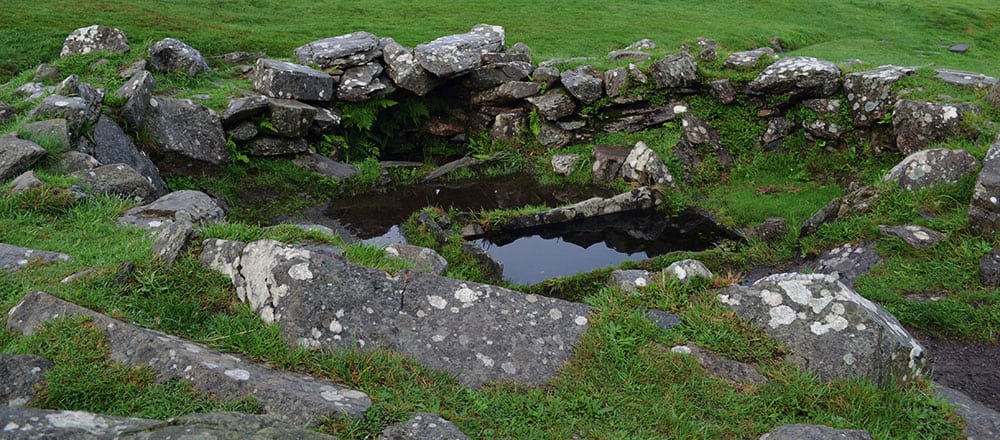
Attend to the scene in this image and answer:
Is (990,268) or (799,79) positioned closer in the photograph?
(990,268)

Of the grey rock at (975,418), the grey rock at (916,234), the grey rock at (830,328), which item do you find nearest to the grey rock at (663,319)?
the grey rock at (830,328)

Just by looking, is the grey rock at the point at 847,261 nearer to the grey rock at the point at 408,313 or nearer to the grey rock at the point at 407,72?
the grey rock at the point at 408,313

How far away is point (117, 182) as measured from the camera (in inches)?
535

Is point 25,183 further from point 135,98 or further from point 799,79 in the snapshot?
point 799,79

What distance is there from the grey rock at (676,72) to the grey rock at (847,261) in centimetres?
890

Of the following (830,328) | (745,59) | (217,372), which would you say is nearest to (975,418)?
(830,328)

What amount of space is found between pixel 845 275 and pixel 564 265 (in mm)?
5600

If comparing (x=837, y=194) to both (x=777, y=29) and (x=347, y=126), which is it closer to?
(x=347, y=126)

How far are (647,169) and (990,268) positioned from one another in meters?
8.82

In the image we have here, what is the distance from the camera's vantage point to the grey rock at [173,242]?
7996 mm

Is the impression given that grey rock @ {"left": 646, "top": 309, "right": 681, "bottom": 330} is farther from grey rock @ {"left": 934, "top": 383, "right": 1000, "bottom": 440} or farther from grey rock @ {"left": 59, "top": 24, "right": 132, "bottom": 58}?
grey rock @ {"left": 59, "top": 24, "right": 132, "bottom": 58}

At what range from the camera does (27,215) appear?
439 inches

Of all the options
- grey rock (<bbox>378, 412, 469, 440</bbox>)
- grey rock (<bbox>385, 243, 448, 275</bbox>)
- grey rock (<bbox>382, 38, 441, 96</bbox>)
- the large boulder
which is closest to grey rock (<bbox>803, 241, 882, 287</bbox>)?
the large boulder

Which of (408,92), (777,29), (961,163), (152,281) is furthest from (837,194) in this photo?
(777,29)
